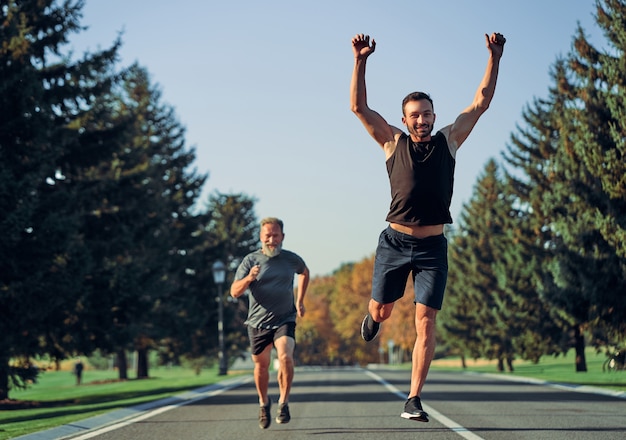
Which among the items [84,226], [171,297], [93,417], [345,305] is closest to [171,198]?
[171,297]

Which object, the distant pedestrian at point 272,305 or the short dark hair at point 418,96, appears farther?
the distant pedestrian at point 272,305

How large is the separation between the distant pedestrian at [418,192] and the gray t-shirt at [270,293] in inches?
133

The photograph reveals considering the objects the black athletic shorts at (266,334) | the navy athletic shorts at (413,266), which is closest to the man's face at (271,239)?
the black athletic shorts at (266,334)

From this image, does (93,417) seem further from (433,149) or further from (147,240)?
(147,240)

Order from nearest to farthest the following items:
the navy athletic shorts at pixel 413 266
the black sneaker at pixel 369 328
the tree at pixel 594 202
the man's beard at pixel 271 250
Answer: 1. the navy athletic shorts at pixel 413 266
2. the black sneaker at pixel 369 328
3. the man's beard at pixel 271 250
4. the tree at pixel 594 202

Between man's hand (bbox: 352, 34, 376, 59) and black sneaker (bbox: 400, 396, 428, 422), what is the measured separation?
261cm

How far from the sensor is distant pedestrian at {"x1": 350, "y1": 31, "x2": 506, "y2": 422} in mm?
6883

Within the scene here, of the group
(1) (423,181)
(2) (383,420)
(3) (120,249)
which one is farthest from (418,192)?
(3) (120,249)

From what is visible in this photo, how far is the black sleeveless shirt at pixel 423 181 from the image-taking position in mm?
6883

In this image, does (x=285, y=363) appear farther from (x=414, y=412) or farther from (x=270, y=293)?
(x=414, y=412)

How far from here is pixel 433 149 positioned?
22.7ft

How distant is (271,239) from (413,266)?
143 inches

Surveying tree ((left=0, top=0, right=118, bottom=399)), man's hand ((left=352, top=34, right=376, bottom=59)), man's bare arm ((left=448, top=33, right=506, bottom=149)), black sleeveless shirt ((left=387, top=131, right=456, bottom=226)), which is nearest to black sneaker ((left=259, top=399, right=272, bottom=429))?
black sleeveless shirt ((left=387, top=131, right=456, bottom=226))

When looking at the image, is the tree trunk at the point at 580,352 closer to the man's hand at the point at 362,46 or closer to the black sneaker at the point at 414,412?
the black sneaker at the point at 414,412
